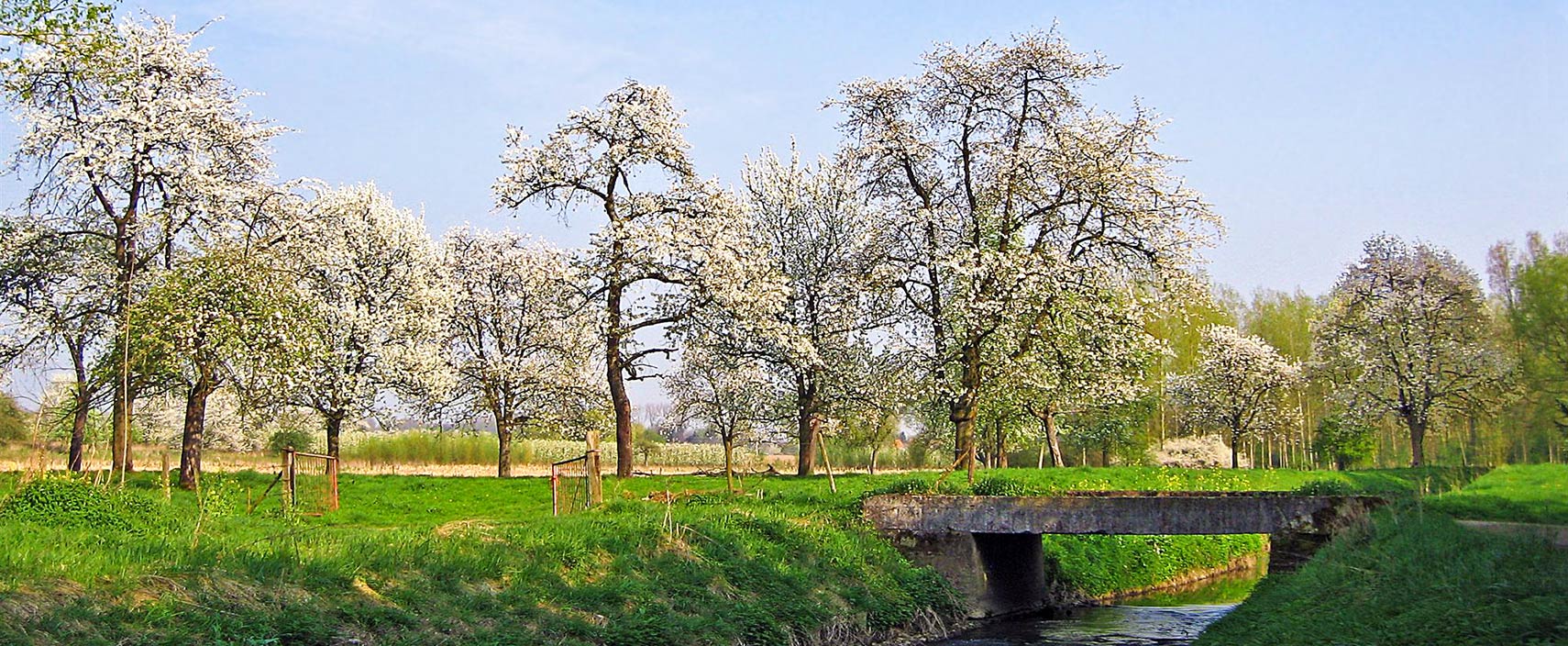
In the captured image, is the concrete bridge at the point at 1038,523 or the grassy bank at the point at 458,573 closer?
the grassy bank at the point at 458,573

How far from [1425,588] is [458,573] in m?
12.5

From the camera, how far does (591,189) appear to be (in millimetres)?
39344

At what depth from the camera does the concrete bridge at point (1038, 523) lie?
23.2 metres

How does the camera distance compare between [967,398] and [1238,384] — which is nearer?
[967,398]

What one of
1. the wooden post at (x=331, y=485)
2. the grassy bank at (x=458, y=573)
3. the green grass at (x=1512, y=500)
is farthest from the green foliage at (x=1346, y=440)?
the wooden post at (x=331, y=485)

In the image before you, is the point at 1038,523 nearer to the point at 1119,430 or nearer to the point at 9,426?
the point at 9,426

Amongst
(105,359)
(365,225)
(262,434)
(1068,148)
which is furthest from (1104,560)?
(262,434)

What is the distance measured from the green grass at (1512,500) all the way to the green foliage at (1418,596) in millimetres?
1321

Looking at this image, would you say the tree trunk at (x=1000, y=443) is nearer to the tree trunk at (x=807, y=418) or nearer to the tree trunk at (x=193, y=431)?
the tree trunk at (x=807, y=418)

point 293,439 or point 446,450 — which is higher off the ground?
point 293,439

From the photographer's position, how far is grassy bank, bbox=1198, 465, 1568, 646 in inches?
464

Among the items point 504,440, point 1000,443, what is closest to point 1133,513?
point 1000,443

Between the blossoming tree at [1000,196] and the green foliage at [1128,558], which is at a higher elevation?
the blossoming tree at [1000,196]

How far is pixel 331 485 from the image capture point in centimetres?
2766
